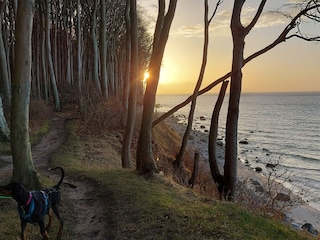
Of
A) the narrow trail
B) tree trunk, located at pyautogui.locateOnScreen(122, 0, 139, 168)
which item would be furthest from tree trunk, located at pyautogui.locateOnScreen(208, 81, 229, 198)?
the narrow trail

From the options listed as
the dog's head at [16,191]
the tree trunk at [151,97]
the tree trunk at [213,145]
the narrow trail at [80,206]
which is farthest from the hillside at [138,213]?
the tree trunk at [213,145]

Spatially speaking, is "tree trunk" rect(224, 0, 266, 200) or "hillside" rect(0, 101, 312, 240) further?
"tree trunk" rect(224, 0, 266, 200)

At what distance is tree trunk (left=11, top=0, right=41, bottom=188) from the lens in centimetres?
730

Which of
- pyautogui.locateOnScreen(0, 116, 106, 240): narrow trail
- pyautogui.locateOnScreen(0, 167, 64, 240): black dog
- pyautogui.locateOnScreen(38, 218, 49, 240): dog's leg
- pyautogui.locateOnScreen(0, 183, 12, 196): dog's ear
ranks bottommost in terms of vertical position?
pyautogui.locateOnScreen(0, 116, 106, 240): narrow trail

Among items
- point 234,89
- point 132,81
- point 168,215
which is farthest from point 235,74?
point 168,215

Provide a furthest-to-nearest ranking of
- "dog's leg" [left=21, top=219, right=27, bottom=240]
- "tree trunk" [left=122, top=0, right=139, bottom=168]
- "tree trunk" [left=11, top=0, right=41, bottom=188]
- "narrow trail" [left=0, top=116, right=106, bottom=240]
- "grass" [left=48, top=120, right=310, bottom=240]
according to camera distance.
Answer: "tree trunk" [left=122, top=0, right=139, bottom=168]
"tree trunk" [left=11, top=0, right=41, bottom=188]
"narrow trail" [left=0, top=116, right=106, bottom=240]
"grass" [left=48, top=120, right=310, bottom=240]
"dog's leg" [left=21, top=219, right=27, bottom=240]

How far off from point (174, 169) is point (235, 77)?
5.92 m

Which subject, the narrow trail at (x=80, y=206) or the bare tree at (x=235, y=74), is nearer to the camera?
the narrow trail at (x=80, y=206)

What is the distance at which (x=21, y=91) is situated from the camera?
24.0 ft

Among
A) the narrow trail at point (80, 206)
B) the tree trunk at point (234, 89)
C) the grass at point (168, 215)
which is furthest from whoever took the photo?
the tree trunk at point (234, 89)

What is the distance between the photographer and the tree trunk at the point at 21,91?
24.0ft

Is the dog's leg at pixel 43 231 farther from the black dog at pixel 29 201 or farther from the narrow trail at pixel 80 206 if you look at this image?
the narrow trail at pixel 80 206

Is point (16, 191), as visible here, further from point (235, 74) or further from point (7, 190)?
point (235, 74)

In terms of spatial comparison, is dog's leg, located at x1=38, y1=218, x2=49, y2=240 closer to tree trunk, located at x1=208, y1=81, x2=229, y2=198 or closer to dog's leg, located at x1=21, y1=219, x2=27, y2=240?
dog's leg, located at x1=21, y1=219, x2=27, y2=240
